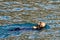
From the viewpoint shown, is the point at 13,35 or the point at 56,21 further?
the point at 56,21

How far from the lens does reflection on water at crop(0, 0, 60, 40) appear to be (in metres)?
13.7

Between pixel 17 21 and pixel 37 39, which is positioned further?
pixel 17 21

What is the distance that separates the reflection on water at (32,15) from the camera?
1368 centimetres

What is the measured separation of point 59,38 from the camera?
44.3 feet

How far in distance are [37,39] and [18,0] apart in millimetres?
5083

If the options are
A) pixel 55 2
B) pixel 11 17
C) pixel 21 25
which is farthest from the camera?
pixel 55 2

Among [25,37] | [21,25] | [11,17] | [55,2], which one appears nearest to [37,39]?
[25,37]

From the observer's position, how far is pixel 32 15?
52.1ft

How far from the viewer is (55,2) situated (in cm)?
1781

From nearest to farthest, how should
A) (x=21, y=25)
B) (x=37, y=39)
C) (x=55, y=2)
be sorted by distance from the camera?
(x=37, y=39) → (x=21, y=25) → (x=55, y=2)

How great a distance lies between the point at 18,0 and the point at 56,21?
3545 mm

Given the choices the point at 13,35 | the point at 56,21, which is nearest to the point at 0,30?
the point at 13,35

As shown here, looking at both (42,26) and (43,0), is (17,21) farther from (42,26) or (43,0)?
(43,0)

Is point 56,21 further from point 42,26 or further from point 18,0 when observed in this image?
point 18,0
